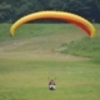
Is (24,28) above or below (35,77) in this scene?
above

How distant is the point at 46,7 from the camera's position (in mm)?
64438

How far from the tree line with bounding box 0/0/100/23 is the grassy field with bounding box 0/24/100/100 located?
4.31 m

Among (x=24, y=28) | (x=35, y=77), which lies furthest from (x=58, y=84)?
(x=24, y=28)

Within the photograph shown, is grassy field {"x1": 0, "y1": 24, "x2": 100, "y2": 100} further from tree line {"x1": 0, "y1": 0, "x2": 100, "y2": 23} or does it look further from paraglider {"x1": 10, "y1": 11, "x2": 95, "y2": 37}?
paraglider {"x1": 10, "y1": 11, "x2": 95, "y2": 37}

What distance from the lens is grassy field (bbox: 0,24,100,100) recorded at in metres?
32.2

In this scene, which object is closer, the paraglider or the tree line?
the paraglider

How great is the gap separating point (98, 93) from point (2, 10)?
109 feet

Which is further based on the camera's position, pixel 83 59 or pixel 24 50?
pixel 24 50

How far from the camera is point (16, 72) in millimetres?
39062

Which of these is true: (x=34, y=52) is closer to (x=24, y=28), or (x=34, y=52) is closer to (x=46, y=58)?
(x=46, y=58)

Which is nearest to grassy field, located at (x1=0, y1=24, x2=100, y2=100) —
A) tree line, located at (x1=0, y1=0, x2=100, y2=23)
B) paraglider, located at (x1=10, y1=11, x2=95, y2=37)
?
tree line, located at (x1=0, y1=0, x2=100, y2=23)

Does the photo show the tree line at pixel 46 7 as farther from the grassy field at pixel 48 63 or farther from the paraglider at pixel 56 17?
the paraglider at pixel 56 17

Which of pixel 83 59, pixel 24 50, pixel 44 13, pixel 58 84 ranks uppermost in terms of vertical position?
pixel 24 50

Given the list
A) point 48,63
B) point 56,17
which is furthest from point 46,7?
point 56,17
